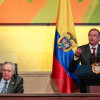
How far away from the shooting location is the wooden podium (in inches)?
89.4

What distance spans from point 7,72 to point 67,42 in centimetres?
130

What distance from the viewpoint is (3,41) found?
4.93 metres

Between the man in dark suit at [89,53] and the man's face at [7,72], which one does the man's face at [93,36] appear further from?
the man's face at [7,72]

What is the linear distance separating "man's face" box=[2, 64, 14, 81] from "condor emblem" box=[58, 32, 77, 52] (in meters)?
1.18

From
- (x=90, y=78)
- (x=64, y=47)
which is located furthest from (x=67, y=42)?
(x=90, y=78)

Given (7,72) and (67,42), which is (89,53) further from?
(7,72)

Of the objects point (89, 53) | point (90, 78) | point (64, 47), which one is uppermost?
point (64, 47)

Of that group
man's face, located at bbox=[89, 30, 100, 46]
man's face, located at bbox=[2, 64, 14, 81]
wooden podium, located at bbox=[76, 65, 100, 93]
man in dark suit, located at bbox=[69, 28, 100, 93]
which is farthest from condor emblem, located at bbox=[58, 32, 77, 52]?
wooden podium, located at bbox=[76, 65, 100, 93]

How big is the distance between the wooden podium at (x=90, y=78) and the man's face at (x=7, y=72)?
33.6 inches

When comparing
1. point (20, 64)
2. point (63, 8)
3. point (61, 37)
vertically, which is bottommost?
point (20, 64)

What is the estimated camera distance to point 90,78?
8.54 ft

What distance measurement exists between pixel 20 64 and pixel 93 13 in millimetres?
1604

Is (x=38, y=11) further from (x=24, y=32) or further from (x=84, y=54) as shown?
(x=84, y=54)

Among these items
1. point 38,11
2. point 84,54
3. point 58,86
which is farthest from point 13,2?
point 58,86
